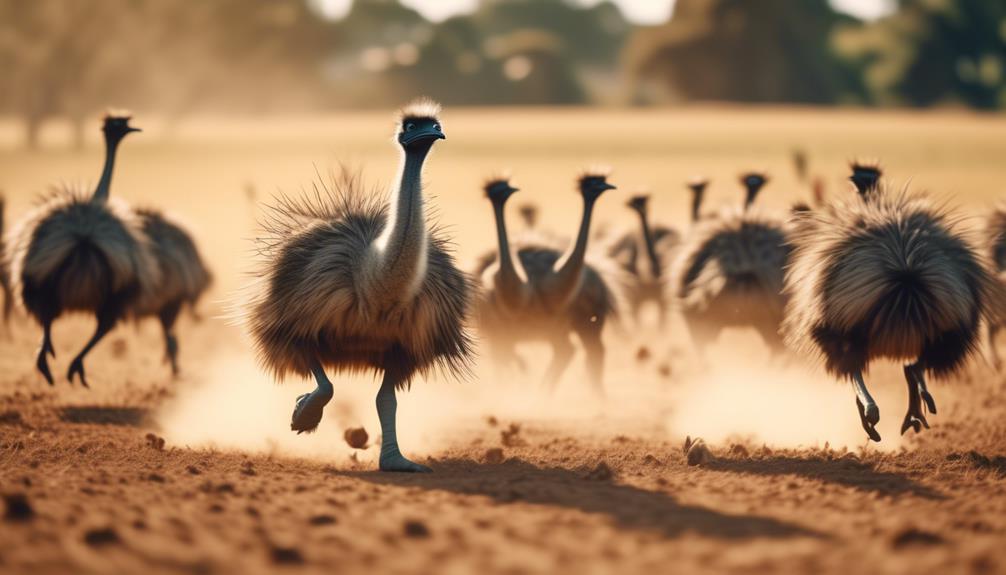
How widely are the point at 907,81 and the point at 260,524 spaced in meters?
60.1

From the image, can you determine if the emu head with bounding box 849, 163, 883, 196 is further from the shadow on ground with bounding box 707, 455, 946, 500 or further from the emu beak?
the emu beak

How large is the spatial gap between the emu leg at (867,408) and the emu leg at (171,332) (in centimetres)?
683

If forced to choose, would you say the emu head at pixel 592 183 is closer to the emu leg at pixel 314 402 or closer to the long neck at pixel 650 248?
the long neck at pixel 650 248

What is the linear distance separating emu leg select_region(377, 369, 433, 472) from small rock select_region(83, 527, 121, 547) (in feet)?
8.33

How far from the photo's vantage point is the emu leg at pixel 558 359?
11.8 m

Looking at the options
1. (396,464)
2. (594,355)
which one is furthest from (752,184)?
(396,464)

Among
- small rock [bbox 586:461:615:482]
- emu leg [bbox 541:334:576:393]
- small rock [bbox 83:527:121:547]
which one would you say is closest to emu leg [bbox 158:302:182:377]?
emu leg [bbox 541:334:576:393]

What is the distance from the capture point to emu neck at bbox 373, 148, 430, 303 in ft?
23.9

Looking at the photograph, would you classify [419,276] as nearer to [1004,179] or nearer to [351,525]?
[351,525]

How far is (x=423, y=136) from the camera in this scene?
7.41 meters

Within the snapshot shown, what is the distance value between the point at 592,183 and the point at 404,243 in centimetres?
442

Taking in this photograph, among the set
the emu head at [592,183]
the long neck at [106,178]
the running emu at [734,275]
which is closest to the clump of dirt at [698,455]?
the running emu at [734,275]

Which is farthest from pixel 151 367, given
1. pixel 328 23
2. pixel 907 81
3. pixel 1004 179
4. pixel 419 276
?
pixel 328 23

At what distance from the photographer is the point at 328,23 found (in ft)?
228
